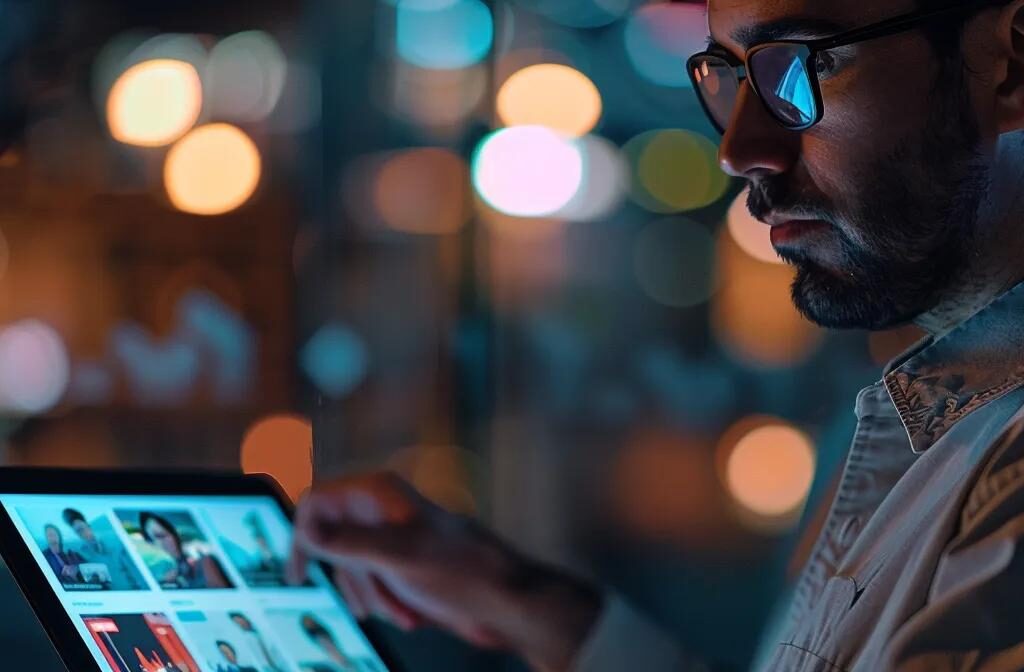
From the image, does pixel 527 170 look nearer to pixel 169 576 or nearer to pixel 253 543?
pixel 253 543

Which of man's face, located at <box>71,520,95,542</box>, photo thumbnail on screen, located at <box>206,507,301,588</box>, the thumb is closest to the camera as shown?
man's face, located at <box>71,520,95,542</box>

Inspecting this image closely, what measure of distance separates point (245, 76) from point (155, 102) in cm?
14

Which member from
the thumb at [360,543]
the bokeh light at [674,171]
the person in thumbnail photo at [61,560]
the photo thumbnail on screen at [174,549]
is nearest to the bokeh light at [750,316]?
the bokeh light at [674,171]

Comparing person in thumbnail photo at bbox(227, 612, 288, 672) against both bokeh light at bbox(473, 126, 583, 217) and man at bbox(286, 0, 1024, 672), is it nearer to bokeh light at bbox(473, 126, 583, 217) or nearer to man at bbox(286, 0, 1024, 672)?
man at bbox(286, 0, 1024, 672)

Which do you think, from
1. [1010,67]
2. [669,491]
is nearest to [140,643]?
[1010,67]

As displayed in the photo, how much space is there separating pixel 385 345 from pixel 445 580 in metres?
0.73

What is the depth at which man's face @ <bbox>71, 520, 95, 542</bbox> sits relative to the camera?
3.11 feet

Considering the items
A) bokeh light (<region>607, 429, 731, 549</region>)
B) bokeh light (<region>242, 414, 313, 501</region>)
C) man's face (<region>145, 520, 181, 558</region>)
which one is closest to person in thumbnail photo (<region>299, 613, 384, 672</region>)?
man's face (<region>145, 520, 181, 558</region>)

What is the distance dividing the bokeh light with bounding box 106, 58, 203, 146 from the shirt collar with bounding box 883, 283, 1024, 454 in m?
1.26

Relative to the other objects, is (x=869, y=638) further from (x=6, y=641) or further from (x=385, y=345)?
(x=385, y=345)

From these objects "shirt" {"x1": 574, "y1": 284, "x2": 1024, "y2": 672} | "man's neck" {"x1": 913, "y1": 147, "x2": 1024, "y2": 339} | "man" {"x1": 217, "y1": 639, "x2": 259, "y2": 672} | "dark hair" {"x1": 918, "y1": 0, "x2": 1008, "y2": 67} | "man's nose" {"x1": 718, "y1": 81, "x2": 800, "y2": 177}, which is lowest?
"man" {"x1": 217, "y1": 639, "x2": 259, "y2": 672}

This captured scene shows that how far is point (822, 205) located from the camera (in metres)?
0.95

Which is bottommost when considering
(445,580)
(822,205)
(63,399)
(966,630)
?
(445,580)

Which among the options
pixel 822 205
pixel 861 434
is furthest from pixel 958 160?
pixel 861 434
